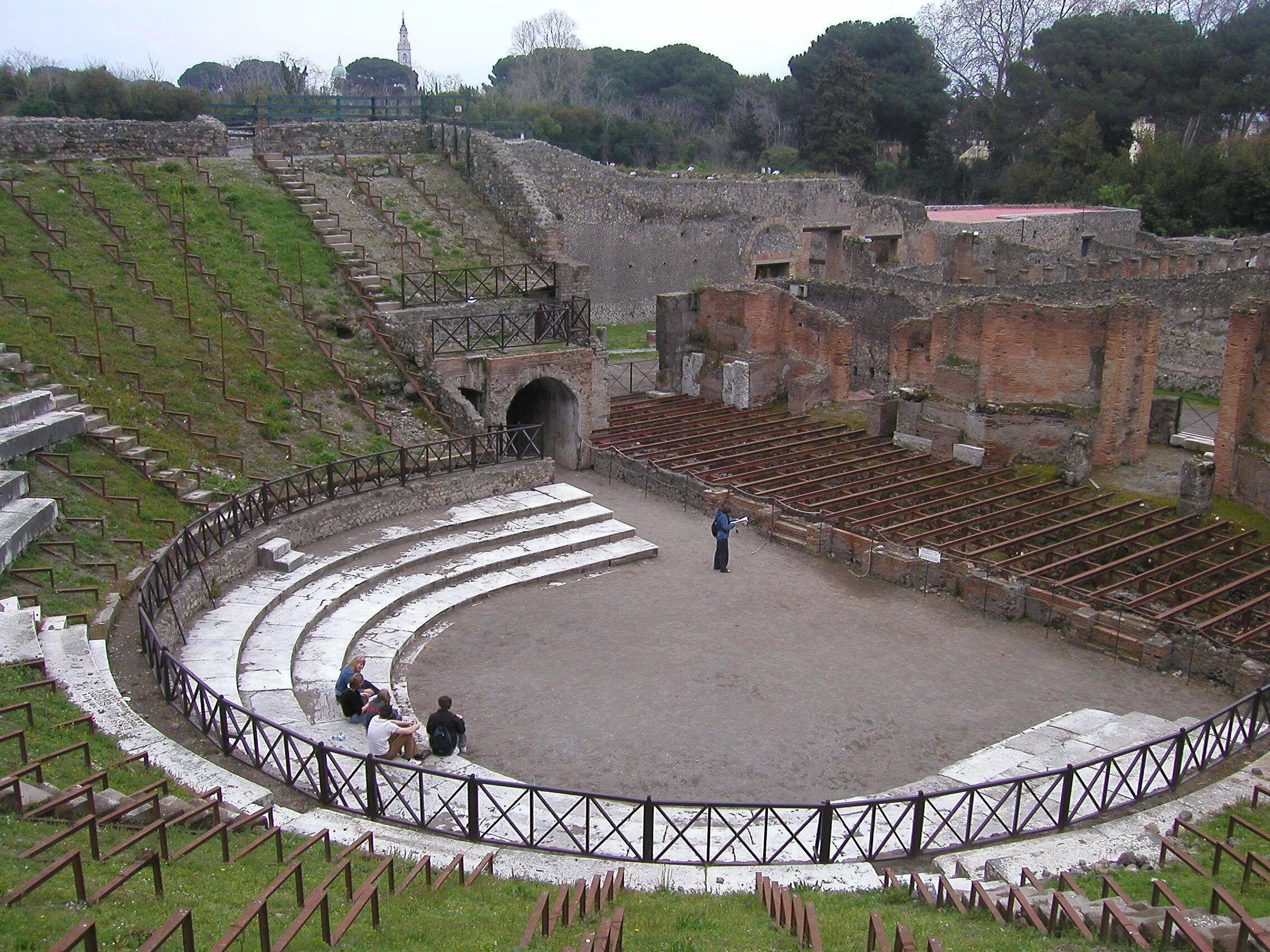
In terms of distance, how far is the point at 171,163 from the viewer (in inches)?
1000

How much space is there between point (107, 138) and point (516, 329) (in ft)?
35.3

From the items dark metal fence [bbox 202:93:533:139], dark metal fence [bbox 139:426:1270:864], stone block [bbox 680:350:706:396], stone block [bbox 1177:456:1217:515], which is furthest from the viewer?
dark metal fence [bbox 202:93:533:139]

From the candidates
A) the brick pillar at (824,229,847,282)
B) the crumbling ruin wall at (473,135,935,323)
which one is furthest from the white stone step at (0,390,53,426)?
the brick pillar at (824,229,847,282)

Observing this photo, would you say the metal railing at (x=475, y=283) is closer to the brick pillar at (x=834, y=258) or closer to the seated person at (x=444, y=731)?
the seated person at (x=444, y=731)

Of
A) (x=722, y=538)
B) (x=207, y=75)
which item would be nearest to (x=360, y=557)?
(x=722, y=538)

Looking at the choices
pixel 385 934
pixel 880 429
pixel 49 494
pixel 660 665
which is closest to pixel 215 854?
pixel 385 934

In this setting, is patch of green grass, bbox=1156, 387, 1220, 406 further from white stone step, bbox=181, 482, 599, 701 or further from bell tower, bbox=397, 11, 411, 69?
bell tower, bbox=397, 11, 411, 69

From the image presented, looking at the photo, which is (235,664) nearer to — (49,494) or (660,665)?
(49,494)

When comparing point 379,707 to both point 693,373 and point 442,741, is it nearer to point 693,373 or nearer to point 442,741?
point 442,741

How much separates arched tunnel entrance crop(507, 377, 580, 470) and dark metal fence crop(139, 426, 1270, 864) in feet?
38.1

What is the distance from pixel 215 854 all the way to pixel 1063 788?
277 inches

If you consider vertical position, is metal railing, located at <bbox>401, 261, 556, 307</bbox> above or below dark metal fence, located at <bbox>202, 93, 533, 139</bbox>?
below

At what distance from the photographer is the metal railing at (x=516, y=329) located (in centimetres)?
2264

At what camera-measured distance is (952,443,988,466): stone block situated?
22.0 m
